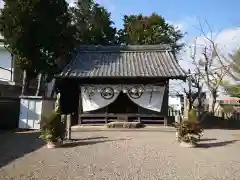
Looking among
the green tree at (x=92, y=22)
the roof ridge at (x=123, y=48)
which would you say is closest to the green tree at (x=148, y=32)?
the green tree at (x=92, y=22)

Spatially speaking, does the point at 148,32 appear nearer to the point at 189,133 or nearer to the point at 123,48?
the point at 123,48

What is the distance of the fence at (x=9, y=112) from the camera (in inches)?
706

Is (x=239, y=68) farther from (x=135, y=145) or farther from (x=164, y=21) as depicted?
(x=164, y=21)

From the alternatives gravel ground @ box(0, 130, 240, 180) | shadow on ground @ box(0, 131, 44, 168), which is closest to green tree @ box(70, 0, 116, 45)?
shadow on ground @ box(0, 131, 44, 168)

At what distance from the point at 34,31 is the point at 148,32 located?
1906 cm

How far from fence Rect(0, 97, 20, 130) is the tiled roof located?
3178 millimetres

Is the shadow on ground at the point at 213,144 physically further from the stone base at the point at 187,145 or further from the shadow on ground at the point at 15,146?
the shadow on ground at the point at 15,146

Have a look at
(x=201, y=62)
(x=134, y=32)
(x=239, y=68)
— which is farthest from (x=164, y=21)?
(x=239, y=68)

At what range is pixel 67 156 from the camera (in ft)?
32.2

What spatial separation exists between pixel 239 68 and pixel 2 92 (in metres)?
17.5

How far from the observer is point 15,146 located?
39.4ft

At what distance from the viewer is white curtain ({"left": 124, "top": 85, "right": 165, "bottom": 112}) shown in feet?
61.1

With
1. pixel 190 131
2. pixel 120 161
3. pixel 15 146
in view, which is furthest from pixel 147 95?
pixel 120 161

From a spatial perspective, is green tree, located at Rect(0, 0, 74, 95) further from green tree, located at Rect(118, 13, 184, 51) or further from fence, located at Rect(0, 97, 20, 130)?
green tree, located at Rect(118, 13, 184, 51)
